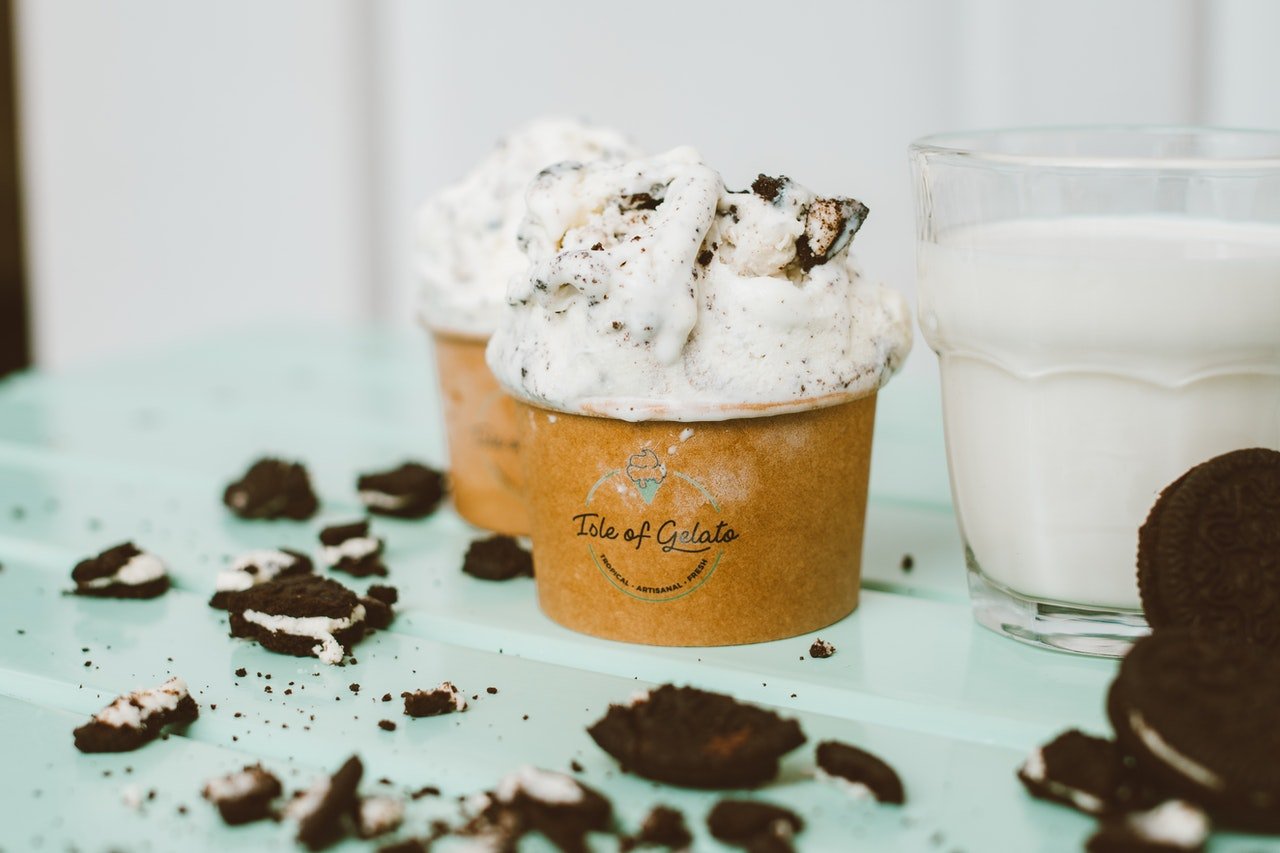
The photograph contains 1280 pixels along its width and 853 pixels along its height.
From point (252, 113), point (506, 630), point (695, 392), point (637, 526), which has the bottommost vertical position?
point (506, 630)

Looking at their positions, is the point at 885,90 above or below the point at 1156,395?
above

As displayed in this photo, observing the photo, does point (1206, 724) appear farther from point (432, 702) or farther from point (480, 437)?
point (480, 437)

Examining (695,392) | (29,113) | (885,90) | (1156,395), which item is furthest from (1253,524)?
(29,113)

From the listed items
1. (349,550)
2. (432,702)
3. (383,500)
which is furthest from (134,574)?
(432,702)

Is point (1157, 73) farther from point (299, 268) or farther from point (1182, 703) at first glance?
point (299, 268)

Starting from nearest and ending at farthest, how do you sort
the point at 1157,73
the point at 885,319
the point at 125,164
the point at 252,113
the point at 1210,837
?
the point at 1210,837, the point at 885,319, the point at 1157,73, the point at 252,113, the point at 125,164

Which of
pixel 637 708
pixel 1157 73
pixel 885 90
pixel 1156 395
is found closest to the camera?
pixel 637 708

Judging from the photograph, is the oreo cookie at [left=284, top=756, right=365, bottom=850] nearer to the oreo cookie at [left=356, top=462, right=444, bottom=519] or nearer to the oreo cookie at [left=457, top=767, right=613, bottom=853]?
the oreo cookie at [left=457, top=767, right=613, bottom=853]
